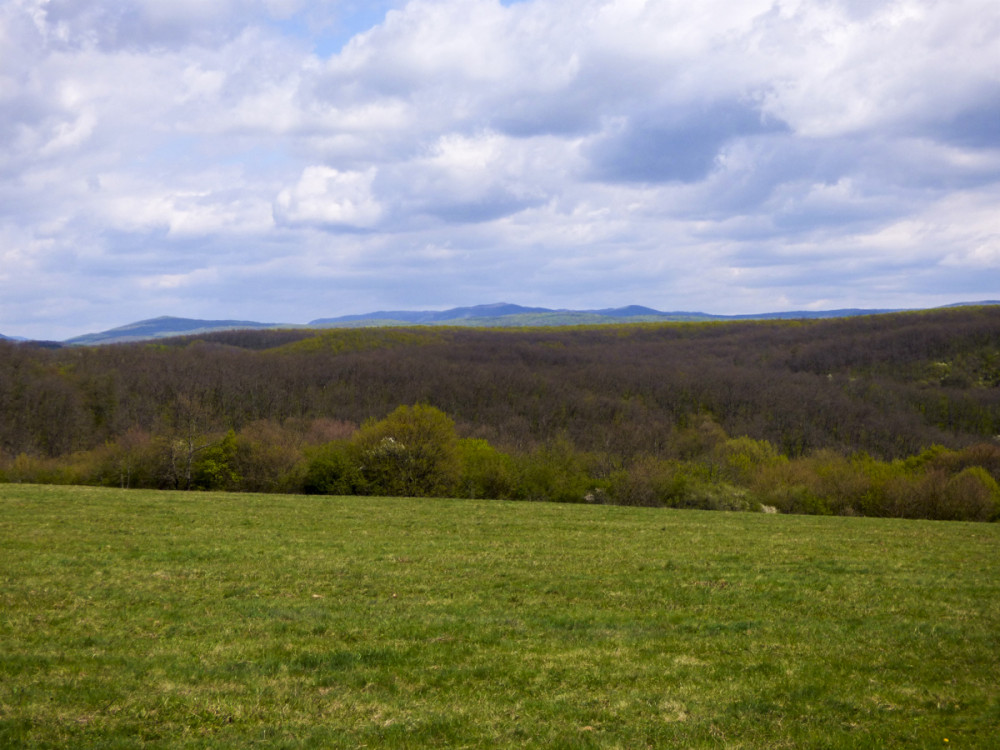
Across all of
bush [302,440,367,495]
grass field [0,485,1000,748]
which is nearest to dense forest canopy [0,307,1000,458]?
bush [302,440,367,495]

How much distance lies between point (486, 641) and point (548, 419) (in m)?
108

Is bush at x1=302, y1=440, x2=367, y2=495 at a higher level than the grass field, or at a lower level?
lower

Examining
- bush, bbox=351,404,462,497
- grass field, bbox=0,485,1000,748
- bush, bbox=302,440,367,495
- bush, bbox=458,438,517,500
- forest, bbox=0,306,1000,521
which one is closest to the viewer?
grass field, bbox=0,485,1000,748

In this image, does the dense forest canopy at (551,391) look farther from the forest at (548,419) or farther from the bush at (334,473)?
the bush at (334,473)

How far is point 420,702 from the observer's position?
8.99 m

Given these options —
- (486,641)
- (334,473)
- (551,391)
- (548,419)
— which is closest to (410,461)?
(334,473)

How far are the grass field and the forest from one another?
25.0 meters

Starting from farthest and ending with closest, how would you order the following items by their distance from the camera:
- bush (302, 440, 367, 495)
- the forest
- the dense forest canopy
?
the dense forest canopy, the forest, bush (302, 440, 367, 495)

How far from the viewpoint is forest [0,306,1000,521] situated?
155 ft

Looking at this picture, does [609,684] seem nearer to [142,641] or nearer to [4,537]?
[142,641]

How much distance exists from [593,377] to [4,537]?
420ft

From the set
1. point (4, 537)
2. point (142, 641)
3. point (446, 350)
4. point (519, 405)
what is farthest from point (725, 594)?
point (446, 350)

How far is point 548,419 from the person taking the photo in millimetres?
119812

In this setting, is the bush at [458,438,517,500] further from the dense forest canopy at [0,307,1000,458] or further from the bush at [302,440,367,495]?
the dense forest canopy at [0,307,1000,458]
